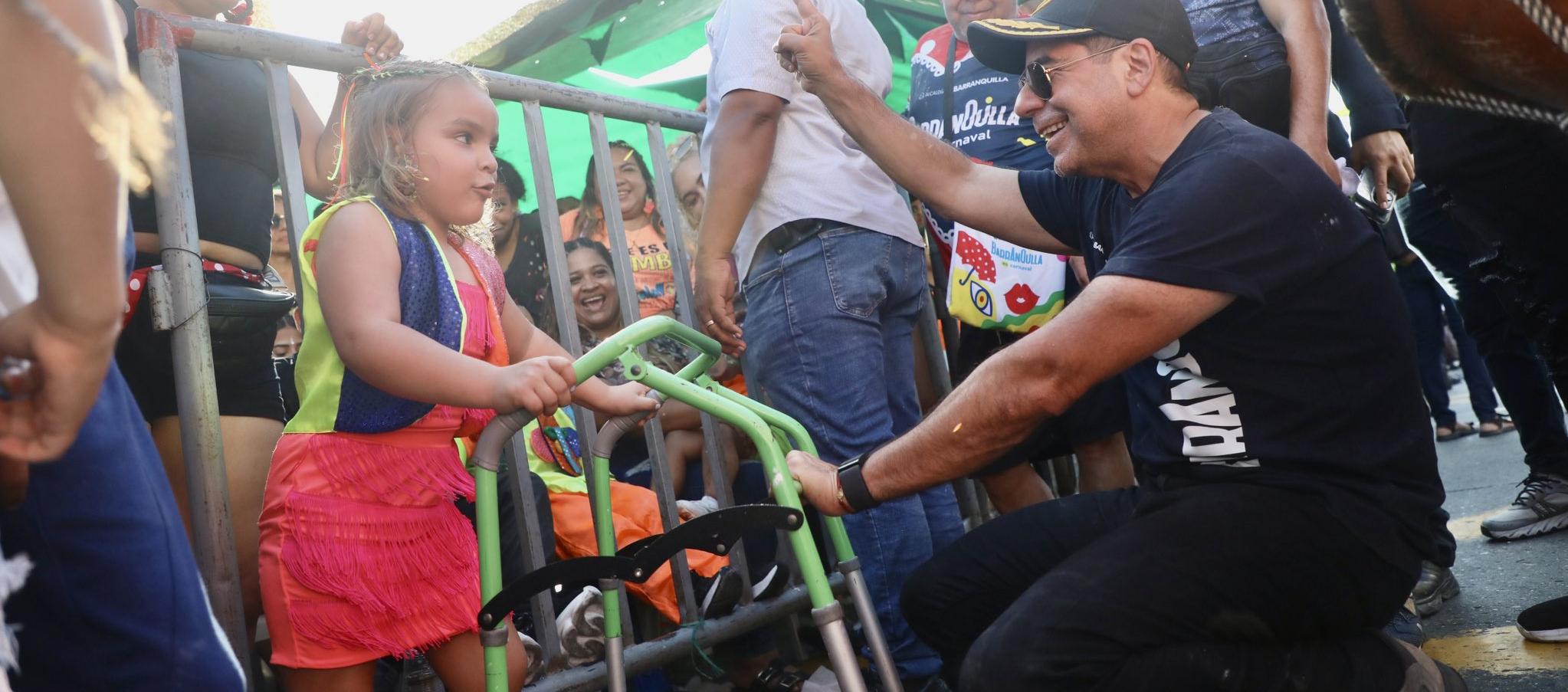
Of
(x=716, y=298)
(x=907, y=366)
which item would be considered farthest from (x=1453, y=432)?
(x=716, y=298)

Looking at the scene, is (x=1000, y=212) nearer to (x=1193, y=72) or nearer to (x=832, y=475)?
(x=1193, y=72)

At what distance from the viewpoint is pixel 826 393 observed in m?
2.92

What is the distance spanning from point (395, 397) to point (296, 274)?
354 mm

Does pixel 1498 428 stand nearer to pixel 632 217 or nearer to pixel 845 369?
pixel 632 217

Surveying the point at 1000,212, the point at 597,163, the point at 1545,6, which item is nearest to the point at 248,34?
the point at 597,163

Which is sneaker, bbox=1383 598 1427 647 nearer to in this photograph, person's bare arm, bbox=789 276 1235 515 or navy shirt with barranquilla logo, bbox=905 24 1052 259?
person's bare arm, bbox=789 276 1235 515

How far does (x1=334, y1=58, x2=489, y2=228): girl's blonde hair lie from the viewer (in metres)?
2.32

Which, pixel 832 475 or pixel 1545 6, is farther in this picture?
pixel 832 475

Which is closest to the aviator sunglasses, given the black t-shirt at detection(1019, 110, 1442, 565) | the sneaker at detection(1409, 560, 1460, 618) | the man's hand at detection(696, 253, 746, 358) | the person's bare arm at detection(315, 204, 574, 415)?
the black t-shirt at detection(1019, 110, 1442, 565)

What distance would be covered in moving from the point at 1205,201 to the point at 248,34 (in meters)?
1.97

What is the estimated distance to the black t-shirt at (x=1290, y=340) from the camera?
6.69 ft

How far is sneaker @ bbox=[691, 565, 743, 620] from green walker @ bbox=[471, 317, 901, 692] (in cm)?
67

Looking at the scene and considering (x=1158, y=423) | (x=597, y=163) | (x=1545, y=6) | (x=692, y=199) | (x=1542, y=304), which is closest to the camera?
(x=1545, y=6)

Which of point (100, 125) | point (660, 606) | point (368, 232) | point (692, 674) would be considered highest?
point (368, 232)
